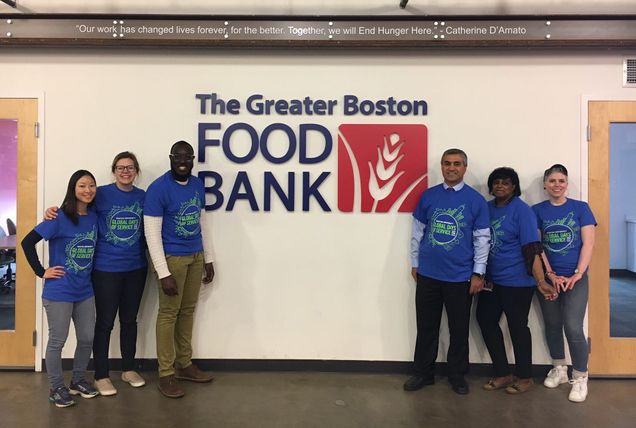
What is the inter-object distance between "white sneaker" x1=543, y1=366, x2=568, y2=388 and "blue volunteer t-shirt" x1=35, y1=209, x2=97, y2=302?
3.44 meters

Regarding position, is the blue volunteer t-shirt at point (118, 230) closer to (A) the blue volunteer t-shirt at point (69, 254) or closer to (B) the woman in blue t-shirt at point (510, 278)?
(A) the blue volunteer t-shirt at point (69, 254)

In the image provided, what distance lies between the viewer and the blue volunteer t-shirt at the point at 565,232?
3.22 m

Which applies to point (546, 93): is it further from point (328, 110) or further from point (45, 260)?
point (45, 260)

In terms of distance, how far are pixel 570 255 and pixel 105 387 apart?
350 cm

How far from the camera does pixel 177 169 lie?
3.14m

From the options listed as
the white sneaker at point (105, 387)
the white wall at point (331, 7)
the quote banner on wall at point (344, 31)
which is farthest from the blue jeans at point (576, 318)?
the white sneaker at point (105, 387)

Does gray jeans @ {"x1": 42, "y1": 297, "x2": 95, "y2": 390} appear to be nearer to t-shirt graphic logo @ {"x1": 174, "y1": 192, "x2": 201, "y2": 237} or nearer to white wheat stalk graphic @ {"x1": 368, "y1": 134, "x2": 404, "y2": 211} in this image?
t-shirt graphic logo @ {"x1": 174, "y1": 192, "x2": 201, "y2": 237}

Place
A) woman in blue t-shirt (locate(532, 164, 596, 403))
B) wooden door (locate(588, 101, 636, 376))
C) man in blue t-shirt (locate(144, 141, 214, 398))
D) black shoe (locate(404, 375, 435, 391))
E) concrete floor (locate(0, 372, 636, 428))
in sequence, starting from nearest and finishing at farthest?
1. concrete floor (locate(0, 372, 636, 428))
2. man in blue t-shirt (locate(144, 141, 214, 398))
3. woman in blue t-shirt (locate(532, 164, 596, 403))
4. black shoe (locate(404, 375, 435, 391))
5. wooden door (locate(588, 101, 636, 376))

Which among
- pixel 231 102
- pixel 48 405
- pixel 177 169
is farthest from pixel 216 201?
pixel 48 405

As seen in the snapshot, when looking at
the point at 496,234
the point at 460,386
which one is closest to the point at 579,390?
the point at 460,386

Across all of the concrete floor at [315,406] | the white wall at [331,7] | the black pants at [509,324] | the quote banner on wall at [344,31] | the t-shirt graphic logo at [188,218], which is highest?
the white wall at [331,7]

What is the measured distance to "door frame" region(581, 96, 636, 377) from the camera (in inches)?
138

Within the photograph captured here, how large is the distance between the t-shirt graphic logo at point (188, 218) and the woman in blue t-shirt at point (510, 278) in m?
2.19

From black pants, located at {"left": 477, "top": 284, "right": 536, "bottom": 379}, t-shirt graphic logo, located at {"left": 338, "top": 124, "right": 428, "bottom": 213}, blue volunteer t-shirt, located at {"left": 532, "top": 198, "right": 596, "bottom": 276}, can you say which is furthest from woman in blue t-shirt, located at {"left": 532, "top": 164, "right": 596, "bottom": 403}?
t-shirt graphic logo, located at {"left": 338, "top": 124, "right": 428, "bottom": 213}
